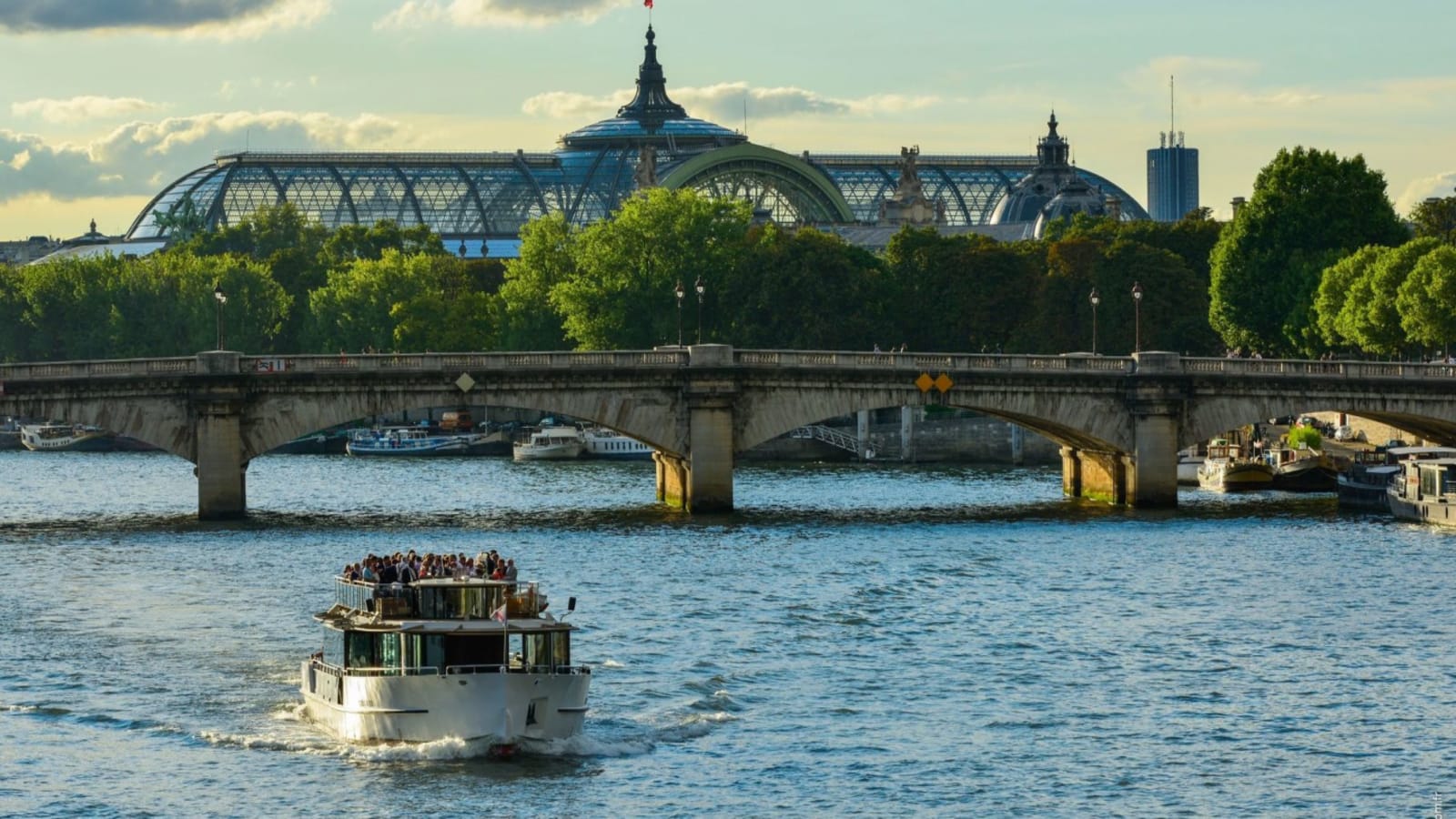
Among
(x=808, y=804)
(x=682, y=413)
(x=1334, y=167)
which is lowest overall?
(x=808, y=804)

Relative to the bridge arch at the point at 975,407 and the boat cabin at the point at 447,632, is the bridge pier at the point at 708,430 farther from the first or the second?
the boat cabin at the point at 447,632

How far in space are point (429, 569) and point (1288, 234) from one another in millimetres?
113389

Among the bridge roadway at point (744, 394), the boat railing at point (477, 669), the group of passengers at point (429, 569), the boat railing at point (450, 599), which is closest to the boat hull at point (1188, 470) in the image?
the bridge roadway at point (744, 394)

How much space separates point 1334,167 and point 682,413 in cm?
6666

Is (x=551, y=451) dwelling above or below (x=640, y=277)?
below

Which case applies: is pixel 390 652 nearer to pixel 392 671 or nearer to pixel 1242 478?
pixel 392 671

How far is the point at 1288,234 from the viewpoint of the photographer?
594 feet

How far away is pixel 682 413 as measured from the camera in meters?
128

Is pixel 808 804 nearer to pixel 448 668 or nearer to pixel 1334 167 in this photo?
pixel 448 668

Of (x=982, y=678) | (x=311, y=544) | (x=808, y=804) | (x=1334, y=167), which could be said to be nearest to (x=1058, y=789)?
(x=808, y=804)

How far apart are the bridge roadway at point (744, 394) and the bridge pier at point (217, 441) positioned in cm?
9

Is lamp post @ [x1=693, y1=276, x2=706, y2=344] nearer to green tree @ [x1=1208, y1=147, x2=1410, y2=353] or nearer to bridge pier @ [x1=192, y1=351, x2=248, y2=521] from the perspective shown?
bridge pier @ [x1=192, y1=351, x2=248, y2=521]

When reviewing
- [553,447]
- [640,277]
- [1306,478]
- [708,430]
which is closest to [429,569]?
[708,430]

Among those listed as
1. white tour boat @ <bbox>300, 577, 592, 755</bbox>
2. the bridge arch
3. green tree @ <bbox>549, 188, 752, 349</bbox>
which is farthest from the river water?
green tree @ <bbox>549, 188, 752, 349</bbox>
